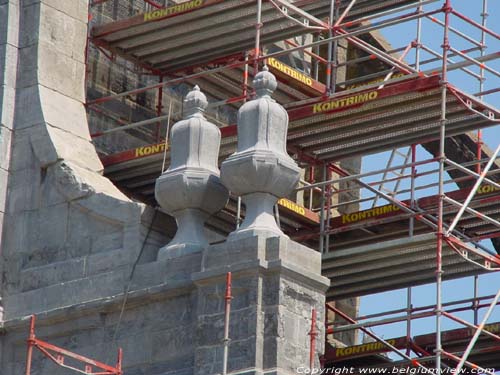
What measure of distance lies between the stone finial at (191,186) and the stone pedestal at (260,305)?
2.96 ft

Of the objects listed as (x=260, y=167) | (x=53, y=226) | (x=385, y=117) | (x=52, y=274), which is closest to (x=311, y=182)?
(x=385, y=117)

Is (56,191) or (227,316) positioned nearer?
(227,316)

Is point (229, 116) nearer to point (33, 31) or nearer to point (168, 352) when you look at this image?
point (33, 31)

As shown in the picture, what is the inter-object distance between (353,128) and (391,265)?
2279 mm

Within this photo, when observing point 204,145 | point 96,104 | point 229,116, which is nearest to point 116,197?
point 204,145

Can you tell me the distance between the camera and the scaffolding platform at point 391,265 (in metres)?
43.1

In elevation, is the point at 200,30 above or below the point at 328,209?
above

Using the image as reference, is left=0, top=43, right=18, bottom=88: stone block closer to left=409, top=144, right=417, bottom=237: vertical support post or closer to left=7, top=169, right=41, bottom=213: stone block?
left=7, top=169, right=41, bottom=213: stone block

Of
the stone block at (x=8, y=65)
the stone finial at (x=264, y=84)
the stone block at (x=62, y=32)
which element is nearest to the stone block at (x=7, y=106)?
the stone block at (x=8, y=65)

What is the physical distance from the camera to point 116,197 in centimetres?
4094

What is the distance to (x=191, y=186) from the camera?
1550 inches

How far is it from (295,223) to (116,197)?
18.6 ft

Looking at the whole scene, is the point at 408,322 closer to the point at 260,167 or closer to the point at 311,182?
the point at 311,182

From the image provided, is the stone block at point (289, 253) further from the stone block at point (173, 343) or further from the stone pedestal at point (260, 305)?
the stone block at point (173, 343)
